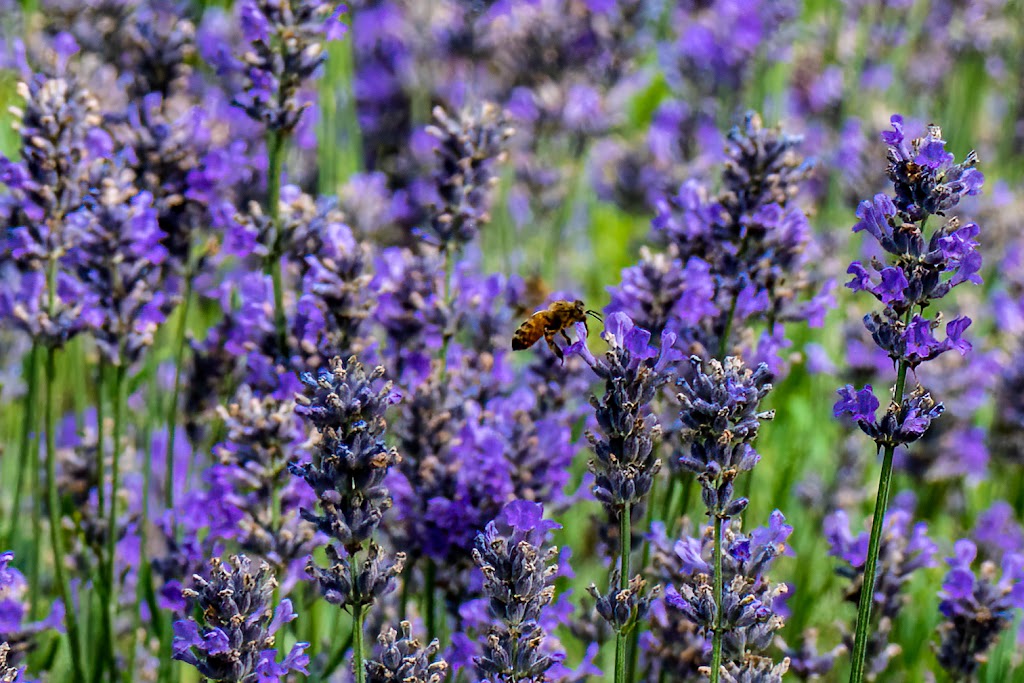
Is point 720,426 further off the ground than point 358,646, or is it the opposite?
point 720,426

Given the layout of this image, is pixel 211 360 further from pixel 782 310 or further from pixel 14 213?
pixel 782 310

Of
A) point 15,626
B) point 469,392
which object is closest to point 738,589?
point 469,392

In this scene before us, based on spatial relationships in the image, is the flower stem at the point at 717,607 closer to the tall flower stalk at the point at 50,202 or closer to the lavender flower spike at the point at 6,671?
the lavender flower spike at the point at 6,671

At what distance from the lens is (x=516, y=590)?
6.81 feet

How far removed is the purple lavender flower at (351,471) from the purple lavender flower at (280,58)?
1.11m

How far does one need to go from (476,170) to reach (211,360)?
39.6 inches

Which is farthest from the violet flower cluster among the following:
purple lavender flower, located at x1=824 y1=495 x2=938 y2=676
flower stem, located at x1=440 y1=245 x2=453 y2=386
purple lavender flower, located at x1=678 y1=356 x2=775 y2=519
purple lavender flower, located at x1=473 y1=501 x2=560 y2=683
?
flower stem, located at x1=440 y1=245 x2=453 y2=386

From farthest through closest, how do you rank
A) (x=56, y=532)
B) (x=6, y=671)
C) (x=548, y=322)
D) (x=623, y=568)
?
(x=56, y=532), (x=548, y=322), (x=6, y=671), (x=623, y=568)

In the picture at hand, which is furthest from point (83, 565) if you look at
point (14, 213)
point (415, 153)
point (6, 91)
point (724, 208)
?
point (415, 153)

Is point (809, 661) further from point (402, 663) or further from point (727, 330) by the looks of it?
point (402, 663)

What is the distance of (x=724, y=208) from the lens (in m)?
3.07

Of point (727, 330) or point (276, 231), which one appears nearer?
point (727, 330)

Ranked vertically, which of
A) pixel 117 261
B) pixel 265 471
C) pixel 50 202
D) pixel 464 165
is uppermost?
pixel 464 165

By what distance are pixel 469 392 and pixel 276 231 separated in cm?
68
